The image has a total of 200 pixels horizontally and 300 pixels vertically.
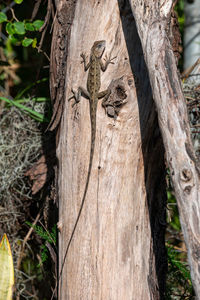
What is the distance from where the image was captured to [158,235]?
2.63 metres

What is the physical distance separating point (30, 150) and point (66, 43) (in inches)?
49.7

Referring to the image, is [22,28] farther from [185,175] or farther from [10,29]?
[185,175]

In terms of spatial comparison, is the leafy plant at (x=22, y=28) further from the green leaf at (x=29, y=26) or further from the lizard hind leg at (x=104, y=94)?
the lizard hind leg at (x=104, y=94)

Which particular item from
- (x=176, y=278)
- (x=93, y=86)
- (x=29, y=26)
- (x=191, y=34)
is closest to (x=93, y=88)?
(x=93, y=86)

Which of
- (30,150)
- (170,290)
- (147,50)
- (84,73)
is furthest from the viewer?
(30,150)

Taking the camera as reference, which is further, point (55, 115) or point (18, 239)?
point (18, 239)

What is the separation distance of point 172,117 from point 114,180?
0.64 metres

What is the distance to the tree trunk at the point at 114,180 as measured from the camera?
240 centimetres

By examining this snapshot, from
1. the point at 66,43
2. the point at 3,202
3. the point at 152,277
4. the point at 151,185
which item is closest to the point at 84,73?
the point at 66,43

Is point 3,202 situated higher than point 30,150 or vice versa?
point 30,150

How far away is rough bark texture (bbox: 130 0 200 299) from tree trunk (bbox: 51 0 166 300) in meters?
0.33

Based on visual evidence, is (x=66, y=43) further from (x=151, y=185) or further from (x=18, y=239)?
(x=18, y=239)

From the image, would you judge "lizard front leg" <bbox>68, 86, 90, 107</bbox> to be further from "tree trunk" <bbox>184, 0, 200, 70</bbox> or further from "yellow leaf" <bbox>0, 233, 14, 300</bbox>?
"tree trunk" <bbox>184, 0, 200, 70</bbox>

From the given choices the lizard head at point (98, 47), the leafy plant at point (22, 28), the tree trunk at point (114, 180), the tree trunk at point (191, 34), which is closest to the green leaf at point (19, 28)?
the leafy plant at point (22, 28)
